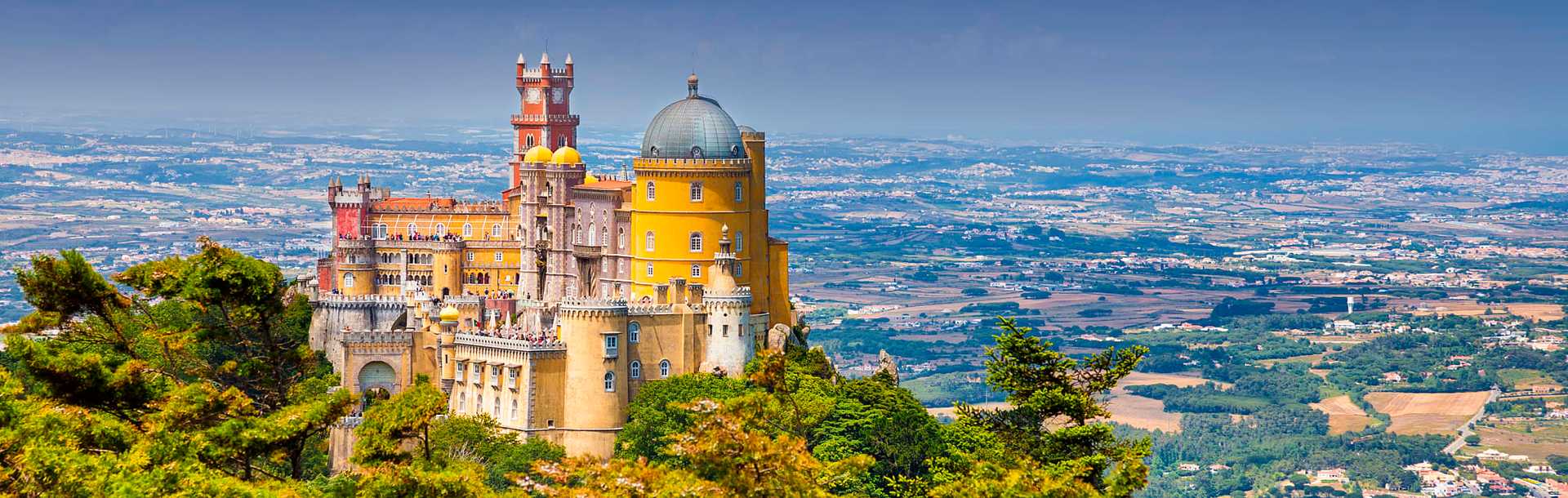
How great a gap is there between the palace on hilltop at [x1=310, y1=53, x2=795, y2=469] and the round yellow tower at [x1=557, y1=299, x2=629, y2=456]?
76 mm

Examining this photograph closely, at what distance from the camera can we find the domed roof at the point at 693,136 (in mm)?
104062

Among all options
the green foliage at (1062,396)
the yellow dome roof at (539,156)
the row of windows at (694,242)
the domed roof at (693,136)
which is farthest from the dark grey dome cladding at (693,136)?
the green foliage at (1062,396)

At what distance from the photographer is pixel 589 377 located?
9481 centimetres

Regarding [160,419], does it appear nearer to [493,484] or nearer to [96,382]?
[96,382]

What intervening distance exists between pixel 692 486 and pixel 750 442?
10.4ft

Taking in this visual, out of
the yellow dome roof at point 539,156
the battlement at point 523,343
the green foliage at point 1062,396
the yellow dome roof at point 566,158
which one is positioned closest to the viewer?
the green foliage at point 1062,396

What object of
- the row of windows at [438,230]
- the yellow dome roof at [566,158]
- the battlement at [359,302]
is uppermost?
the yellow dome roof at [566,158]

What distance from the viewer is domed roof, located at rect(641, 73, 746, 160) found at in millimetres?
104062

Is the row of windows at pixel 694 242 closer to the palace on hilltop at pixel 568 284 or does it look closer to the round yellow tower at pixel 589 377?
the palace on hilltop at pixel 568 284

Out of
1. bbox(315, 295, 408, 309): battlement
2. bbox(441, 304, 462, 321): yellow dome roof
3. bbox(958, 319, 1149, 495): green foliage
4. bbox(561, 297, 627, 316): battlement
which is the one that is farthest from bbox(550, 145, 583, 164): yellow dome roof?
bbox(958, 319, 1149, 495): green foliage

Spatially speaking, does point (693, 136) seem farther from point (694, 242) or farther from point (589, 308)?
point (589, 308)

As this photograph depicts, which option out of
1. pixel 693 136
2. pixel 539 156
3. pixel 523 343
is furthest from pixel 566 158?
pixel 523 343

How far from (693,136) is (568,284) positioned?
1174cm

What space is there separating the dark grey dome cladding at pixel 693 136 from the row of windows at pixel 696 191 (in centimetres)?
140
